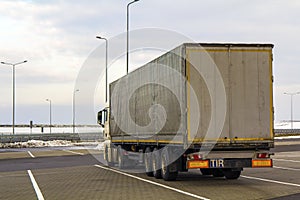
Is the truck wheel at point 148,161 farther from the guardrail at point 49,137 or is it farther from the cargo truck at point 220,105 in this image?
the guardrail at point 49,137

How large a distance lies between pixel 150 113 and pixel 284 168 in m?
7.18

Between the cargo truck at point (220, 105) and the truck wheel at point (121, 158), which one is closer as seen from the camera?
the cargo truck at point (220, 105)

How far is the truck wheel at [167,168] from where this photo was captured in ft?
59.6

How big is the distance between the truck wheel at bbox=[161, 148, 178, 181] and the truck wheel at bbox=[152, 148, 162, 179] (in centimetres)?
46

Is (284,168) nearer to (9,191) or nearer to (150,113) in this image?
(150,113)

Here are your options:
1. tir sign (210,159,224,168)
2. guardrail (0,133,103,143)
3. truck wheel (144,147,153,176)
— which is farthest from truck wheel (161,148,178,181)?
guardrail (0,133,103,143)

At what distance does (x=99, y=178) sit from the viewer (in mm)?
20703

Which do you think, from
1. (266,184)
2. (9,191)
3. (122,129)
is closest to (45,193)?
(9,191)

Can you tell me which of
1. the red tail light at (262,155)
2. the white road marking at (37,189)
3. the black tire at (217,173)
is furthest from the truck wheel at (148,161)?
the red tail light at (262,155)

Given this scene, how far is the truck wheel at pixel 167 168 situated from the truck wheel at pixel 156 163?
46 centimetres

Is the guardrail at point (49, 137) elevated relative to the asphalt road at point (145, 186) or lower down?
elevated

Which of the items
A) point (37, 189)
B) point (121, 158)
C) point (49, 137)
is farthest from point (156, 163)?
point (49, 137)

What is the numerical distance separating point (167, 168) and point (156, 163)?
1293 mm

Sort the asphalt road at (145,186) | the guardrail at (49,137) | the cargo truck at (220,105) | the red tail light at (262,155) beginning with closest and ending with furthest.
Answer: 1. the asphalt road at (145,186)
2. the cargo truck at (220,105)
3. the red tail light at (262,155)
4. the guardrail at (49,137)
